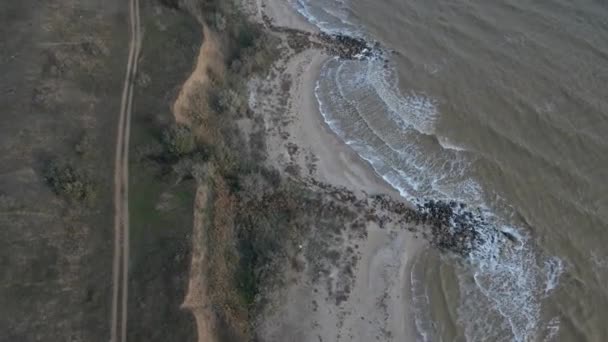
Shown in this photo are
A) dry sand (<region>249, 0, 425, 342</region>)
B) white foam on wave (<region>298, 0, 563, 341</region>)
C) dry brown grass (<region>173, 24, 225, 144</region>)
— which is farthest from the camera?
dry brown grass (<region>173, 24, 225, 144</region>)

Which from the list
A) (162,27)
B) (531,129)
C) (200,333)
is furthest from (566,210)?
(162,27)

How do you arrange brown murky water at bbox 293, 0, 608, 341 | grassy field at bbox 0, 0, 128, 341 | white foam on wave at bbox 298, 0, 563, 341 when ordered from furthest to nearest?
brown murky water at bbox 293, 0, 608, 341 < white foam on wave at bbox 298, 0, 563, 341 < grassy field at bbox 0, 0, 128, 341

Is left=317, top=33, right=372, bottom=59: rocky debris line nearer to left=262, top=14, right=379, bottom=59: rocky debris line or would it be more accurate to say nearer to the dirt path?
left=262, top=14, right=379, bottom=59: rocky debris line

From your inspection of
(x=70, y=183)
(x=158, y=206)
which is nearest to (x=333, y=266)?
(x=158, y=206)

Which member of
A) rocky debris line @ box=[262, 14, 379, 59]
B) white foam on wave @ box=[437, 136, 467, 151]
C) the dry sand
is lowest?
the dry sand

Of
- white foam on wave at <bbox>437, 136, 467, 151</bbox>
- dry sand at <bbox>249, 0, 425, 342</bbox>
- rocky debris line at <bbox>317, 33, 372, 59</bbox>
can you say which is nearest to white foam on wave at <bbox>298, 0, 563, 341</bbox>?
white foam on wave at <bbox>437, 136, 467, 151</bbox>

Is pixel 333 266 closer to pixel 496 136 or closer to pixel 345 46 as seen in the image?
pixel 496 136
